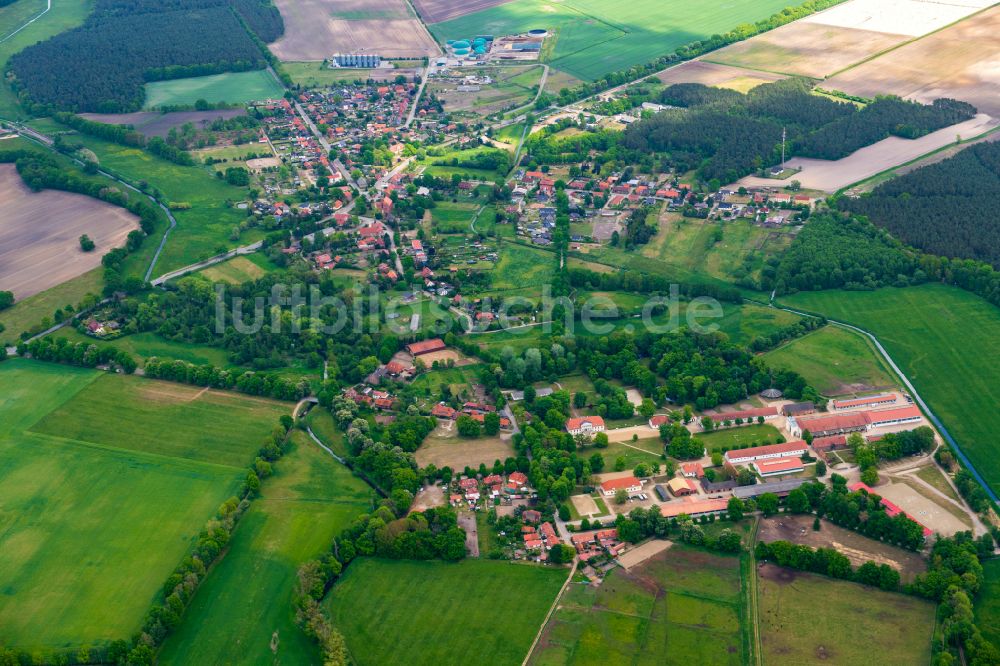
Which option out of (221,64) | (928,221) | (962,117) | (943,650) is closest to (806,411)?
(943,650)

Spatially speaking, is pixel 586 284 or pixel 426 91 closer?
pixel 586 284


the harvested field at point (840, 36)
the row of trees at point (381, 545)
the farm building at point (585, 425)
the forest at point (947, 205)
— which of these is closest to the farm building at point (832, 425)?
the farm building at point (585, 425)

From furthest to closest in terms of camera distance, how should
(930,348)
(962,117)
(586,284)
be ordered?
(962,117) → (586,284) → (930,348)

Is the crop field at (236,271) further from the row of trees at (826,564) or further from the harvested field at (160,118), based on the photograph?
the row of trees at (826,564)

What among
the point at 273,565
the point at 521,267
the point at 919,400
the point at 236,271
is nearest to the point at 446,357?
the point at 521,267

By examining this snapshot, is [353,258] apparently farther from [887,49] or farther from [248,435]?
[887,49]

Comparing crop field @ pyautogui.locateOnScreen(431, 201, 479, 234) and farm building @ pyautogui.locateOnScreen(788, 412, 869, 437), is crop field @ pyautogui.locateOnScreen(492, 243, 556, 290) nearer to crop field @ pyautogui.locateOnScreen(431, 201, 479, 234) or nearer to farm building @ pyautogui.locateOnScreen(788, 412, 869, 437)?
crop field @ pyautogui.locateOnScreen(431, 201, 479, 234)

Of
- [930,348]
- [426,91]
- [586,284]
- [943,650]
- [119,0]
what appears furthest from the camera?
[119,0]
